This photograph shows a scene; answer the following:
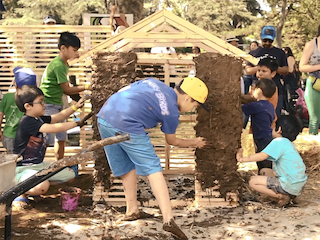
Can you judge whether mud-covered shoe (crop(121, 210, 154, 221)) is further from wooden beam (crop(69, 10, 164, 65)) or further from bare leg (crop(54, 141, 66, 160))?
bare leg (crop(54, 141, 66, 160))

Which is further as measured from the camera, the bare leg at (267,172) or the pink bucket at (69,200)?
the bare leg at (267,172)

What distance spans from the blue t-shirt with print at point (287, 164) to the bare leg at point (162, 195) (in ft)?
4.74

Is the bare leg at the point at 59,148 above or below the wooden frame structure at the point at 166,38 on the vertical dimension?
below

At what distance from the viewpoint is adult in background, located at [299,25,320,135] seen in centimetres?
645

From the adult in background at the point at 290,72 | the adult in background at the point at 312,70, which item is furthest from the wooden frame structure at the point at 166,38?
the adult in background at the point at 290,72

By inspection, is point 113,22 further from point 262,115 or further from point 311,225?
point 311,225

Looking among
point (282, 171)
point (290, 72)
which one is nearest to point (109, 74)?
point (282, 171)

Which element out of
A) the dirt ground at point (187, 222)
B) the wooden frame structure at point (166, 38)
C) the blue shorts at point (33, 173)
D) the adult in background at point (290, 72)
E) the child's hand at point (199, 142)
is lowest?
the dirt ground at point (187, 222)

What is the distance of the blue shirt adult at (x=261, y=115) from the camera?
5195 millimetres

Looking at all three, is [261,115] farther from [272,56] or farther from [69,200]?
[69,200]

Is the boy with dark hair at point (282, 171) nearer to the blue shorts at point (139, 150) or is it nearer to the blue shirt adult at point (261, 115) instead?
the blue shirt adult at point (261, 115)

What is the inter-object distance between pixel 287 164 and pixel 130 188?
179 centimetres

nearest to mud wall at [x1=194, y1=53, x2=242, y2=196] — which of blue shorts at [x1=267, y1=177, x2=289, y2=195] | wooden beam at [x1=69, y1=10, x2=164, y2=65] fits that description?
blue shorts at [x1=267, y1=177, x2=289, y2=195]

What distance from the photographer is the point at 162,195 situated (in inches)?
148
